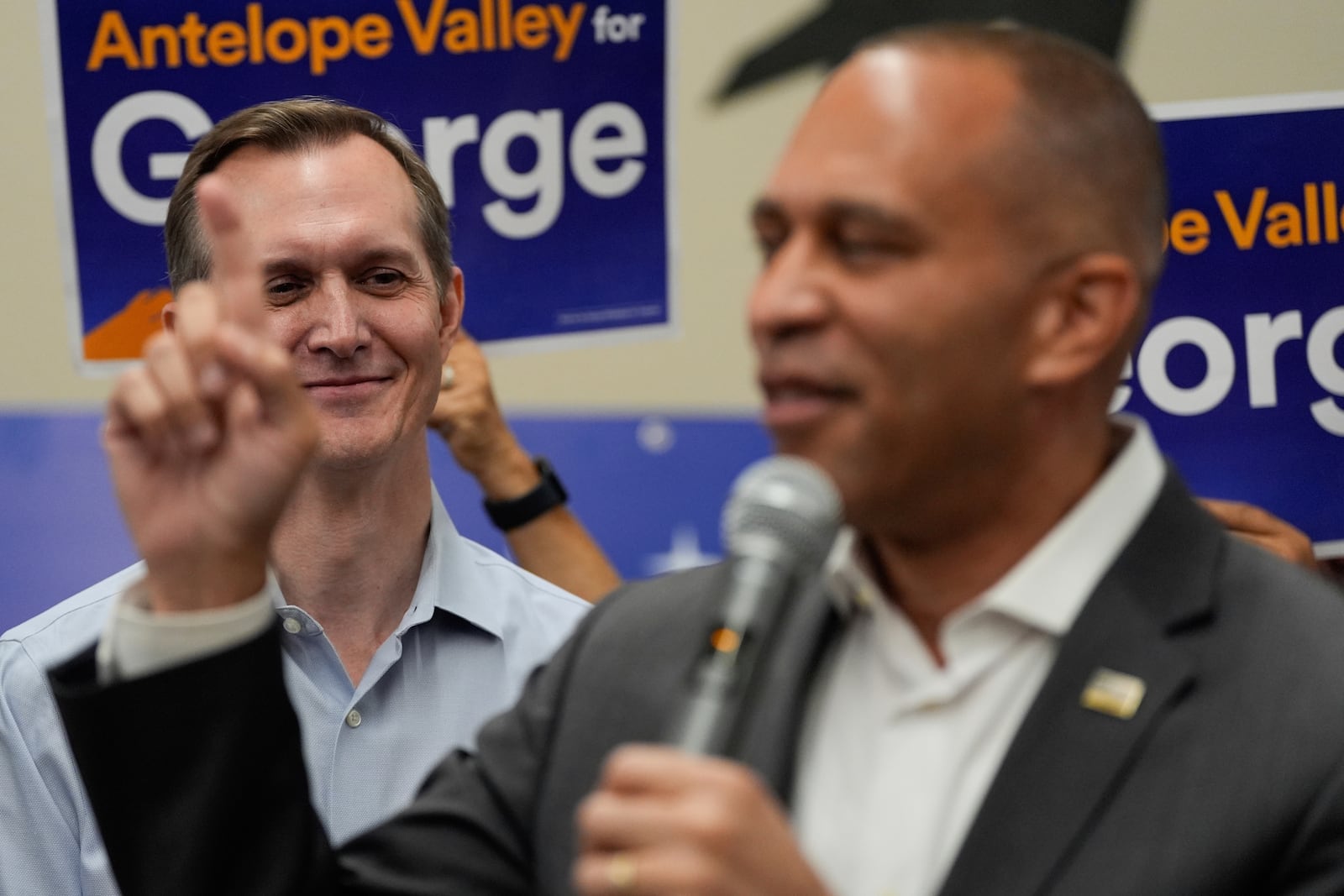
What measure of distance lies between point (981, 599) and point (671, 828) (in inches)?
18.5

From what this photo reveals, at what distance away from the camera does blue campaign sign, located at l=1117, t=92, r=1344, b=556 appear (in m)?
3.32

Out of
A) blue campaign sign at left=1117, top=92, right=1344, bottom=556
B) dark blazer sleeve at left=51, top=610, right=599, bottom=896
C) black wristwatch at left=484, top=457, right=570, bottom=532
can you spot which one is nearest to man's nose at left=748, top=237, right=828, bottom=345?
dark blazer sleeve at left=51, top=610, right=599, bottom=896

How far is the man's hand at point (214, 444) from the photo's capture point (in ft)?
4.47

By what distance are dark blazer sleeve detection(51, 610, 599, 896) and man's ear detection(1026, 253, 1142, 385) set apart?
70cm

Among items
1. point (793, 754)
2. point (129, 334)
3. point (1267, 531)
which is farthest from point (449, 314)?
point (1267, 531)

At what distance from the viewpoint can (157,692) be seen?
4.62 ft

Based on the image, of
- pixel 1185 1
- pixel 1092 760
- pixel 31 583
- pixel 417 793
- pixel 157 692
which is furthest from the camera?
pixel 1185 1

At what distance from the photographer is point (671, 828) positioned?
1016 millimetres

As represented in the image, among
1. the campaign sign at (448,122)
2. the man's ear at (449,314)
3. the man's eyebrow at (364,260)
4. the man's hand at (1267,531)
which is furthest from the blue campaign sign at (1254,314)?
the man's eyebrow at (364,260)

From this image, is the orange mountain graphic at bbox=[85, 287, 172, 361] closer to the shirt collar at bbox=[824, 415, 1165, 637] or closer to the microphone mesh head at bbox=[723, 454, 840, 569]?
the shirt collar at bbox=[824, 415, 1165, 637]

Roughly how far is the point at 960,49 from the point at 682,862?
2.48ft

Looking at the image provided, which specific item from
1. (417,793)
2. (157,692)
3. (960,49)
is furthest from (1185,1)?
(157,692)

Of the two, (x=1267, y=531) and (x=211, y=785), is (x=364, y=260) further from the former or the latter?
(x=1267, y=531)

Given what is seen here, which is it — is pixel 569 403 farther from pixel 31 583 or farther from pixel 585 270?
pixel 31 583
